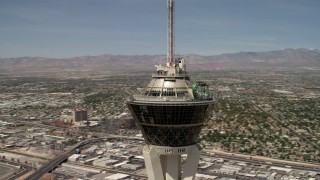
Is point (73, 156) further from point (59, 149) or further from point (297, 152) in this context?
point (297, 152)

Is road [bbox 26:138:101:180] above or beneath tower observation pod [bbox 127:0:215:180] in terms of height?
beneath

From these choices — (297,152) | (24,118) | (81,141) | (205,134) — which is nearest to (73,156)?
(81,141)

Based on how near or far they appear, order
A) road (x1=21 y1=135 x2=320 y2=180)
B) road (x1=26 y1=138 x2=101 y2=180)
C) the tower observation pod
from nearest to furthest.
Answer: the tower observation pod → road (x1=26 y1=138 x2=101 y2=180) → road (x1=21 y1=135 x2=320 y2=180)

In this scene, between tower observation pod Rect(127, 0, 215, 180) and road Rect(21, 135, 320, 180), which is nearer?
tower observation pod Rect(127, 0, 215, 180)

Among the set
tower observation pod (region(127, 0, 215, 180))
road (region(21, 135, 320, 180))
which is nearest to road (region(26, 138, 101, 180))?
road (region(21, 135, 320, 180))

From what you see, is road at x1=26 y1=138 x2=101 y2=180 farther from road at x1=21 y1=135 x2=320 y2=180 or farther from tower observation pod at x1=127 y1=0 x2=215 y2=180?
tower observation pod at x1=127 y1=0 x2=215 y2=180

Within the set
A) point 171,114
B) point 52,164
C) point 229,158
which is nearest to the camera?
point 171,114

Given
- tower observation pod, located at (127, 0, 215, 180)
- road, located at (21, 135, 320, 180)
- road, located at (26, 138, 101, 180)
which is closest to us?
tower observation pod, located at (127, 0, 215, 180)

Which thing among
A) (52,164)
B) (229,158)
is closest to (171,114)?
(52,164)

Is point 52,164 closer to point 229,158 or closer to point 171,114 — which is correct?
point 229,158
